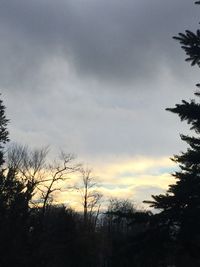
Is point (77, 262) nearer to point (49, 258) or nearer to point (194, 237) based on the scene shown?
point (49, 258)

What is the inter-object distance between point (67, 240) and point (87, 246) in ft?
13.4

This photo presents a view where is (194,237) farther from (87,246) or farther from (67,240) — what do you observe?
(87,246)

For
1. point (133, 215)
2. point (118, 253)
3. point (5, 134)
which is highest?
point (5, 134)

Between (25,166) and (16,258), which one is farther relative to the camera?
(25,166)

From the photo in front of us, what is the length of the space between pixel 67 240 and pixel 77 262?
3293 millimetres

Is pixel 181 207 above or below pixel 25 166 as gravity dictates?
below

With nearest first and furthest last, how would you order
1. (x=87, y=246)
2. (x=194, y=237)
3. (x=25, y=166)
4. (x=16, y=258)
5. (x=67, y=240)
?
(x=194, y=237), (x=16, y=258), (x=67, y=240), (x=87, y=246), (x=25, y=166)

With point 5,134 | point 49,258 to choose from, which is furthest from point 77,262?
point 49,258

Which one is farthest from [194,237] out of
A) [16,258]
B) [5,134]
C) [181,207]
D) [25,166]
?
[25,166]

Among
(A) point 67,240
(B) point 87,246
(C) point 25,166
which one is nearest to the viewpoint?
(A) point 67,240

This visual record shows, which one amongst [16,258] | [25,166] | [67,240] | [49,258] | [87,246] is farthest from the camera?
[25,166]

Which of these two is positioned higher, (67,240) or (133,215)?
(67,240)

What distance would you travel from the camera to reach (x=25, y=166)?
58.0m

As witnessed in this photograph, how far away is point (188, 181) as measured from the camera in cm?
1427
